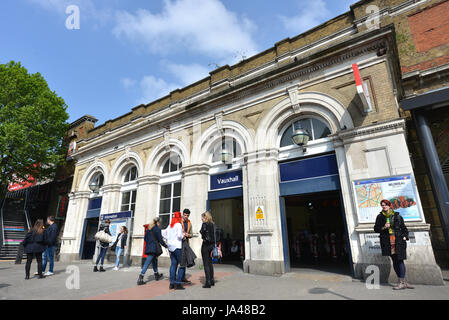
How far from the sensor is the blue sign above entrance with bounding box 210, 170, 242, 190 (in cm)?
927

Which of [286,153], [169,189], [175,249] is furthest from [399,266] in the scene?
[169,189]

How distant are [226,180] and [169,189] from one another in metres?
3.31

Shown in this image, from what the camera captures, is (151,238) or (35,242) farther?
(35,242)

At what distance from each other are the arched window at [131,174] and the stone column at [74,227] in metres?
3.39

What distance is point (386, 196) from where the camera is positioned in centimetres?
609

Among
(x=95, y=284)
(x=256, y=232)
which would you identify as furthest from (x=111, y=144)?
(x=256, y=232)

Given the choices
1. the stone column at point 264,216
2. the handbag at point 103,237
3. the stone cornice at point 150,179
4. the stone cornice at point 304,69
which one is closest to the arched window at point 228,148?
the stone column at point 264,216

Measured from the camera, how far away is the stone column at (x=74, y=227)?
45.5 ft

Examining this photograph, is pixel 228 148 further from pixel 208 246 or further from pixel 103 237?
pixel 103 237

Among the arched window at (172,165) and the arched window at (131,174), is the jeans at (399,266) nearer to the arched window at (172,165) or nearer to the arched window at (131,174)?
the arched window at (172,165)

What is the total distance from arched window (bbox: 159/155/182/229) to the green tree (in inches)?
399

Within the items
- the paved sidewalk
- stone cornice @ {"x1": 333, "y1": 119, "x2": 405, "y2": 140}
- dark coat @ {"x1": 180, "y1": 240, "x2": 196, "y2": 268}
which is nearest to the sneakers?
the paved sidewalk

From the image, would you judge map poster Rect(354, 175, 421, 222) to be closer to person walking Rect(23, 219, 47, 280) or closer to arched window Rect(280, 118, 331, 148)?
arched window Rect(280, 118, 331, 148)

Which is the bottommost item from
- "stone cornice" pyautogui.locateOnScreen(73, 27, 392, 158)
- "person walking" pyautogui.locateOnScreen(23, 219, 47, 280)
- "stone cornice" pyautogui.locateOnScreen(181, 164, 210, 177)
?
"person walking" pyautogui.locateOnScreen(23, 219, 47, 280)
